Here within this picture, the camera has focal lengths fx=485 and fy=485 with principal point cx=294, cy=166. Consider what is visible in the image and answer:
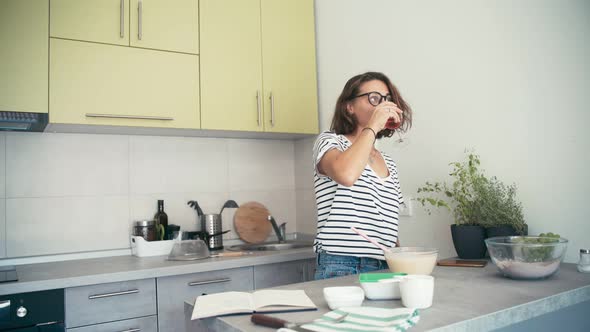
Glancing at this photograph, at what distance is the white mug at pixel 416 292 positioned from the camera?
3.37ft

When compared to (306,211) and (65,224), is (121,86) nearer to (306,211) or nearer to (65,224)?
(65,224)

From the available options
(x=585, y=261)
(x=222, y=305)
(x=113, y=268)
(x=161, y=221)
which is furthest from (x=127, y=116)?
(x=585, y=261)

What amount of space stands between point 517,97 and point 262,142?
1609mm

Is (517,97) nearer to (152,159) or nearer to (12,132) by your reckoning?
(152,159)

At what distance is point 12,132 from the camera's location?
2.30 metres

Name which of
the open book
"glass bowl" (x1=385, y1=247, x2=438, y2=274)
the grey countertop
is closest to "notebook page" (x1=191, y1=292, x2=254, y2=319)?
the open book

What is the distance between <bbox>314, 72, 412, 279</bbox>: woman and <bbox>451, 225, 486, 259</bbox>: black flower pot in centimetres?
24

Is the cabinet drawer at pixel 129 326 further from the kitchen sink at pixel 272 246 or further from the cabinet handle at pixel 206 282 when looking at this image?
the kitchen sink at pixel 272 246

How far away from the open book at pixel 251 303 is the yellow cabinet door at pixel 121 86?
4.45 feet

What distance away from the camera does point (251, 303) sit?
43.2 inches

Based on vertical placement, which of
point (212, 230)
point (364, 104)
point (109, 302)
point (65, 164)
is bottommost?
point (109, 302)

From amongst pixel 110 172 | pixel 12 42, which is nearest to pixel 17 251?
pixel 110 172

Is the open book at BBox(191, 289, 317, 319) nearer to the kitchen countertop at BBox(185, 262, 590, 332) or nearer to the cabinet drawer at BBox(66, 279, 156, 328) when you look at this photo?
the kitchen countertop at BBox(185, 262, 590, 332)

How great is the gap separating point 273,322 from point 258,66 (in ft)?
6.38
